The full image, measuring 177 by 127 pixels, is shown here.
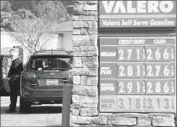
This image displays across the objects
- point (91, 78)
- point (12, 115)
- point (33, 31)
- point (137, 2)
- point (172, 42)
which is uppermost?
point (33, 31)

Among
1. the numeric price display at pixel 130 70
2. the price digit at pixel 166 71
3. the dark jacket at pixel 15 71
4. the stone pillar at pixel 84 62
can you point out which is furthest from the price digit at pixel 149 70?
the dark jacket at pixel 15 71

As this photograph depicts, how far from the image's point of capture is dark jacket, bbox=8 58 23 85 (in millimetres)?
14094

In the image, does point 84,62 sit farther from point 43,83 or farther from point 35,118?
point 43,83

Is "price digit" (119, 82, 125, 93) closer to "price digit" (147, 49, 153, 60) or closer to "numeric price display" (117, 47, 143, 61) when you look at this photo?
"numeric price display" (117, 47, 143, 61)

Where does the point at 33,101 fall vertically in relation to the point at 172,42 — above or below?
below

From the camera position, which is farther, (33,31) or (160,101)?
(33,31)

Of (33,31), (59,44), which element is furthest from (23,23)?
(59,44)

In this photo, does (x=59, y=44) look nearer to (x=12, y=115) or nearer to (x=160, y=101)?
Result: (x=12, y=115)

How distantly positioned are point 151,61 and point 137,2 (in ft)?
3.06

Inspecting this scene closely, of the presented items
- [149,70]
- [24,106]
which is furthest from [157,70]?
[24,106]

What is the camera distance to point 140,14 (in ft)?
26.2

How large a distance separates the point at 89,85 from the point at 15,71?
6422mm

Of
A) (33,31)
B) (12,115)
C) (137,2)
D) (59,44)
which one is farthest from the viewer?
(59,44)

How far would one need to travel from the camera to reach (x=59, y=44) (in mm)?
59219
